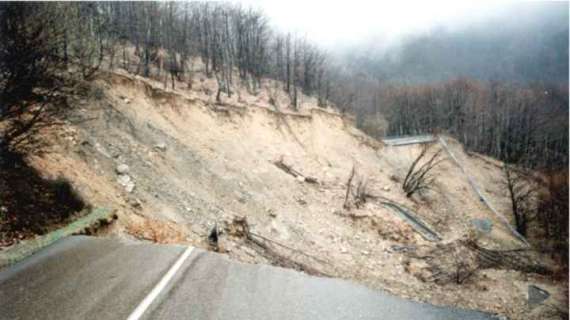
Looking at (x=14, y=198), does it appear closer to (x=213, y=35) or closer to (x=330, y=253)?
(x=330, y=253)

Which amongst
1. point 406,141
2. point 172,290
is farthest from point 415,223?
point 406,141

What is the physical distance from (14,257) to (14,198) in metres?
2.83

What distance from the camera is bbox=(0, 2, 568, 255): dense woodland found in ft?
27.1

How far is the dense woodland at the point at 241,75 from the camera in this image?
8.26 metres

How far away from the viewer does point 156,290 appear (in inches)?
199

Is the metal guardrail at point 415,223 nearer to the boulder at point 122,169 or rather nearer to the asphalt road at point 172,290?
the asphalt road at point 172,290

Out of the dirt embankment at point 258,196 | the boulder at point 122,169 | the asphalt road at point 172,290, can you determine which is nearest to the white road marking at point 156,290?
the asphalt road at point 172,290

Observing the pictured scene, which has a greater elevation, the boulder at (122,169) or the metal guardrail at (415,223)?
the boulder at (122,169)

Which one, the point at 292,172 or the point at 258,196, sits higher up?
the point at 292,172

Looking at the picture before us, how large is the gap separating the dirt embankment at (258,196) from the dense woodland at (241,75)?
9.69ft

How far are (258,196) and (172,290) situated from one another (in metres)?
15.2

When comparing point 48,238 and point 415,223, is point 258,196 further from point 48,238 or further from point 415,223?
point 48,238

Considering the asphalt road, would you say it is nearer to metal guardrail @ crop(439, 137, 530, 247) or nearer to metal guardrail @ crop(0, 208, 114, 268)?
metal guardrail @ crop(0, 208, 114, 268)

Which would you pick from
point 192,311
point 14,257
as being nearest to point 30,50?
point 14,257
